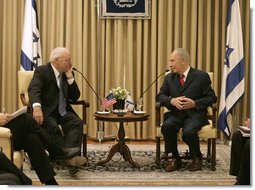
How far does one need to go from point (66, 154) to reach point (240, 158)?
1190 mm

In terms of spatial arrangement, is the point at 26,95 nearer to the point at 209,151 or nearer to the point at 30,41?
the point at 30,41

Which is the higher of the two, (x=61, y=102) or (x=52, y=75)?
(x=52, y=75)

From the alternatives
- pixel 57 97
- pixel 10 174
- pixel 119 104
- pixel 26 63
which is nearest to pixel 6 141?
pixel 10 174

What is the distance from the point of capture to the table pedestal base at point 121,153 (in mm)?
3674

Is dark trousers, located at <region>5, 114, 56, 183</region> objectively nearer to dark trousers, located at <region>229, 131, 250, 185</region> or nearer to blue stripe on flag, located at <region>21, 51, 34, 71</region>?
blue stripe on flag, located at <region>21, 51, 34, 71</region>

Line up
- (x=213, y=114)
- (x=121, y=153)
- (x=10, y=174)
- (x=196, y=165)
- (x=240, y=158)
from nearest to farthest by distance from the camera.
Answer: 1. (x=10, y=174)
2. (x=240, y=158)
3. (x=196, y=165)
4. (x=121, y=153)
5. (x=213, y=114)

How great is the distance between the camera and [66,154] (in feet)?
11.6

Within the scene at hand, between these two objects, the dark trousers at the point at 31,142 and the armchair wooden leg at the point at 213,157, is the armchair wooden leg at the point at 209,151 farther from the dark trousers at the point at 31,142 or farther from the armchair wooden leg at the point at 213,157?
the dark trousers at the point at 31,142

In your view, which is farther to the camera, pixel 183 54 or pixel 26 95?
pixel 183 54

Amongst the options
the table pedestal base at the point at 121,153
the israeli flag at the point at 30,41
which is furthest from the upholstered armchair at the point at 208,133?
the israeli flag at the point at 30,41

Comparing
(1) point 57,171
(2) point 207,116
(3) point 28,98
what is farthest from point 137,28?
(1) point 57,171

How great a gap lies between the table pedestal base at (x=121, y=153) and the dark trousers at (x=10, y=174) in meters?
0.91

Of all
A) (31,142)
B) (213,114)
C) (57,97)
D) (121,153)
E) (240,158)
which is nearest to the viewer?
(240,158)

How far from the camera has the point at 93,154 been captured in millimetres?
3857
